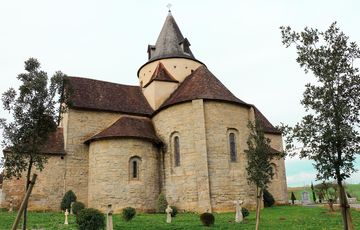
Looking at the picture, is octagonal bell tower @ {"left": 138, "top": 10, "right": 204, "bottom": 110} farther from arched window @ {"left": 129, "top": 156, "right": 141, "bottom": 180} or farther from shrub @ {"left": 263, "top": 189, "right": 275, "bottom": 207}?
shrub @ {"left": 263, "top": 189, "right": 275, "bottom": 207}

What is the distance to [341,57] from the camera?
1102cm

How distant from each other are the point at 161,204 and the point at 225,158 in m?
5.42

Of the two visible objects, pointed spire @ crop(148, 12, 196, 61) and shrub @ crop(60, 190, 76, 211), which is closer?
shrub @ crop(60, 190, 76, 211)

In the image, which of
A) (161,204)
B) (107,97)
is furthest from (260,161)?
(107,97)

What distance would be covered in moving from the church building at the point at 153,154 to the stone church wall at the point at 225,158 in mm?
65

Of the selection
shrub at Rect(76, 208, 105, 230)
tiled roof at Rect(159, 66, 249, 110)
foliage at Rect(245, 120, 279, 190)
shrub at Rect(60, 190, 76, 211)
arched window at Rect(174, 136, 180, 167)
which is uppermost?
tiled roof at Rect(159, 66, 249, 110)

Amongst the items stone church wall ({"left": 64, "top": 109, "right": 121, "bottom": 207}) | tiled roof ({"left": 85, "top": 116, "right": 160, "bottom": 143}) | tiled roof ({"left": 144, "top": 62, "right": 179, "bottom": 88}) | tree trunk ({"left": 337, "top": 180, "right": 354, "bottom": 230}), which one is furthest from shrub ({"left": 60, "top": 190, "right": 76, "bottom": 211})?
tree trunk ({"left": 337, "top": 180, "right": 354, "bottom": 230})

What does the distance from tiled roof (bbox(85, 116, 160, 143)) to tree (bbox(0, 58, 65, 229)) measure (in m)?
10.6

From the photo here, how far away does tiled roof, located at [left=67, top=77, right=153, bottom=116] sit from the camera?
2841 centimetres

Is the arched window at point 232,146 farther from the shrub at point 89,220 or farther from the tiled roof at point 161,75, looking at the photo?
the shrub at point 89,220

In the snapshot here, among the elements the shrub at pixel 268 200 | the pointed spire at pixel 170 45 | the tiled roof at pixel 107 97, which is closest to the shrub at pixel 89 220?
the tiled roof at pixel 107 97

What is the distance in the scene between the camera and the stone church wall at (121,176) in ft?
79.5

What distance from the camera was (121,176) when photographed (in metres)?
24.6

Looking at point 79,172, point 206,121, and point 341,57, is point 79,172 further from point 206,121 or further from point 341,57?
point 341,57
